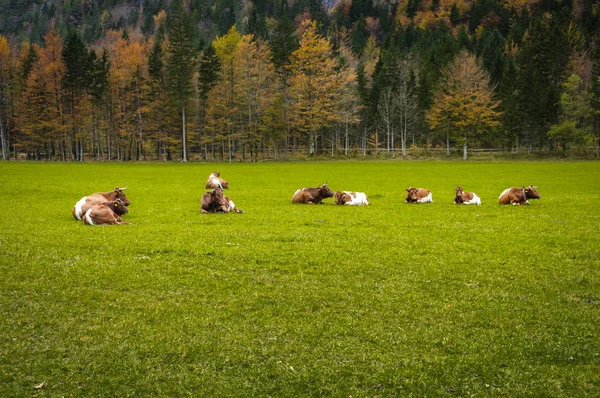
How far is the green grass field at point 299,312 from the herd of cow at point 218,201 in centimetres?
133

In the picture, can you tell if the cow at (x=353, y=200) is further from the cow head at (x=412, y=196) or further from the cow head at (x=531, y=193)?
the cow head at (x=531, y=193)

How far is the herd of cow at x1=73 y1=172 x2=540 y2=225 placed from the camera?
1301cm

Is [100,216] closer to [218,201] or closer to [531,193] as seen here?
[218,201]

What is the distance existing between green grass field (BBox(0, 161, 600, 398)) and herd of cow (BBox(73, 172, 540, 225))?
4.37 feet

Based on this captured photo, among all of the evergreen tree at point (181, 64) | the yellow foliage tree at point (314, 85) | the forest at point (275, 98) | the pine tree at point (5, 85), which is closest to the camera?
the evergreen tree at point (181, 64)

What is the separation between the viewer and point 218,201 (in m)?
16.0

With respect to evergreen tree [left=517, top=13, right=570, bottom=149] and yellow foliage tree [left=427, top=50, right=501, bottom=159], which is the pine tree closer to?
yellow foliage tree [left=427, top=50, right=501, bottom=159]

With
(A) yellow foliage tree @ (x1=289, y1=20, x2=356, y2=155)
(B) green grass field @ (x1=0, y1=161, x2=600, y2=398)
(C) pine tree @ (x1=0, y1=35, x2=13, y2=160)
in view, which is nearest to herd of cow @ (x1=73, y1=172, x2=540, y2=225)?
(B) green grass field @ (x1=0, y1=161, x2=600, y2=398)

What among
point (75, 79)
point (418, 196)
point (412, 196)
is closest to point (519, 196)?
point (418, 196)

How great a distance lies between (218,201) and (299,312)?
1047cm

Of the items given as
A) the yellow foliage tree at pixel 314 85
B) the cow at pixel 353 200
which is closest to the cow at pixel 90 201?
the cow at pixel 353 200

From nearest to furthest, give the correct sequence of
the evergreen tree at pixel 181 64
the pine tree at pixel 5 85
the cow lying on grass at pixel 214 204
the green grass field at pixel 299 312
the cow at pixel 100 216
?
the green grass field at pixel 299 312 < the cow at pixel 100 216 < the cow lying on grass at pixel 214 204 < the evergreen tree at pixel 181 64 < the pine tree at pixel 5 85

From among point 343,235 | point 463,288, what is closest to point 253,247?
point 343,235

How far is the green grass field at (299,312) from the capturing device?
4395 mm
